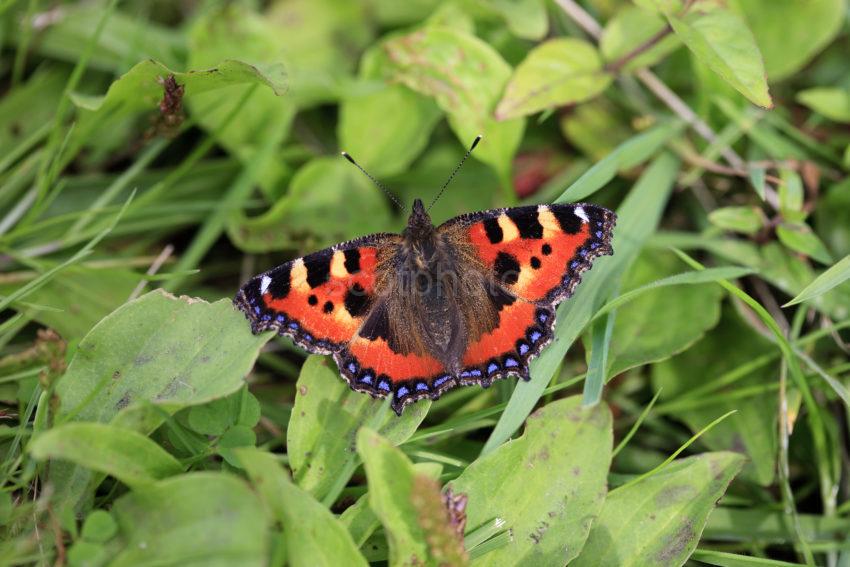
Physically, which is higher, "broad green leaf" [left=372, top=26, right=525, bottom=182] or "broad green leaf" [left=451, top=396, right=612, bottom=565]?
"broad green leaf" [left=372, top=26, right=525, bottom=182]

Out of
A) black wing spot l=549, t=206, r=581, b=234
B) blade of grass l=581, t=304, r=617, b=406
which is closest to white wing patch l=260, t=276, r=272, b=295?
black wing spot l=549, t=206, r=581, b=234

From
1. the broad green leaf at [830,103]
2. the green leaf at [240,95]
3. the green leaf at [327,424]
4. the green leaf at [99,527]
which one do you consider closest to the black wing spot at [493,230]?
the green leaf at [327,424]

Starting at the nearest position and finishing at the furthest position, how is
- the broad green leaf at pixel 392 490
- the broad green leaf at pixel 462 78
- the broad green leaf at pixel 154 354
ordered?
the broad green leaf at pixel 392 490
the broad green leaf at pixel 154 354
the broad green leaf at pixel 462 78

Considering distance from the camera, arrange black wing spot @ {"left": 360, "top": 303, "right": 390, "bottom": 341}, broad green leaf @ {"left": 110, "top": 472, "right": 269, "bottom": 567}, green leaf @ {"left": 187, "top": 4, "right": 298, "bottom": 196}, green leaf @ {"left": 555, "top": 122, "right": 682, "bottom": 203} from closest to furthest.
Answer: broad green leaf @ {"left": 110, "top": 472, "right": 269, "bottom": 567}, black wing spot @ {"left": 360, "top": 303, "right": 390, "bottom": 341}, green leaf @ {"left": 555, "top": 122, "right": 682, "bottom": 203}, green leaf @ {"left": 187, "top": 4, "right": 298, "bottom": 196}

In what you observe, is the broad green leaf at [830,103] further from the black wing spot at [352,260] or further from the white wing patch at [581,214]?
the black wing spot at [352,260]

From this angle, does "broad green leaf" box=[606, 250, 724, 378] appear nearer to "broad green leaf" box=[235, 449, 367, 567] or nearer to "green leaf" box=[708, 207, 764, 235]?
"green leaf" box=[708, 207, 764, 235]

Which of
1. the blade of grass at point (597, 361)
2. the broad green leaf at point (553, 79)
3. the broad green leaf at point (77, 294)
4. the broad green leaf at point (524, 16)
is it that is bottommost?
the broad green leaf at point (77, 294)
